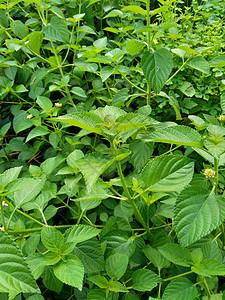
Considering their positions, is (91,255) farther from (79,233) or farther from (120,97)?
(120,97)

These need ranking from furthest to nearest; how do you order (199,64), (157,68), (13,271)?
(199,64) → (157,68) → (13,271)

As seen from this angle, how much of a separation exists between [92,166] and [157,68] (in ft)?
1.73

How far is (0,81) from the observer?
1453 mm

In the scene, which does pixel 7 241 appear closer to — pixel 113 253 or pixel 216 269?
pixel 113 253

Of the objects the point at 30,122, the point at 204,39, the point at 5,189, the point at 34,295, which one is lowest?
the point at 34,295

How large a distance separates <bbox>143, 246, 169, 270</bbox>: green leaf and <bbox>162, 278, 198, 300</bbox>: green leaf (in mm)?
105

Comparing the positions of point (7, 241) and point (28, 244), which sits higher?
point (7, 241)

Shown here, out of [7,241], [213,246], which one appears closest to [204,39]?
[213,246]

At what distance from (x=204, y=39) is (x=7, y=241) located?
148cm

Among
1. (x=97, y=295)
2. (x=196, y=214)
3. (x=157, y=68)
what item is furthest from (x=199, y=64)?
(x=97, y=295)

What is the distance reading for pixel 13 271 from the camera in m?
0.54

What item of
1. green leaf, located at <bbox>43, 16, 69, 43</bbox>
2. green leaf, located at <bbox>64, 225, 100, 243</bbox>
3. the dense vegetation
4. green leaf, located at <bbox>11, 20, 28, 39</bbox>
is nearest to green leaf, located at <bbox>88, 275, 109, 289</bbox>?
the dense vegetation

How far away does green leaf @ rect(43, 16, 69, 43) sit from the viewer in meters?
1.37

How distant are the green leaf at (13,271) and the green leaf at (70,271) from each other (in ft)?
0.38
